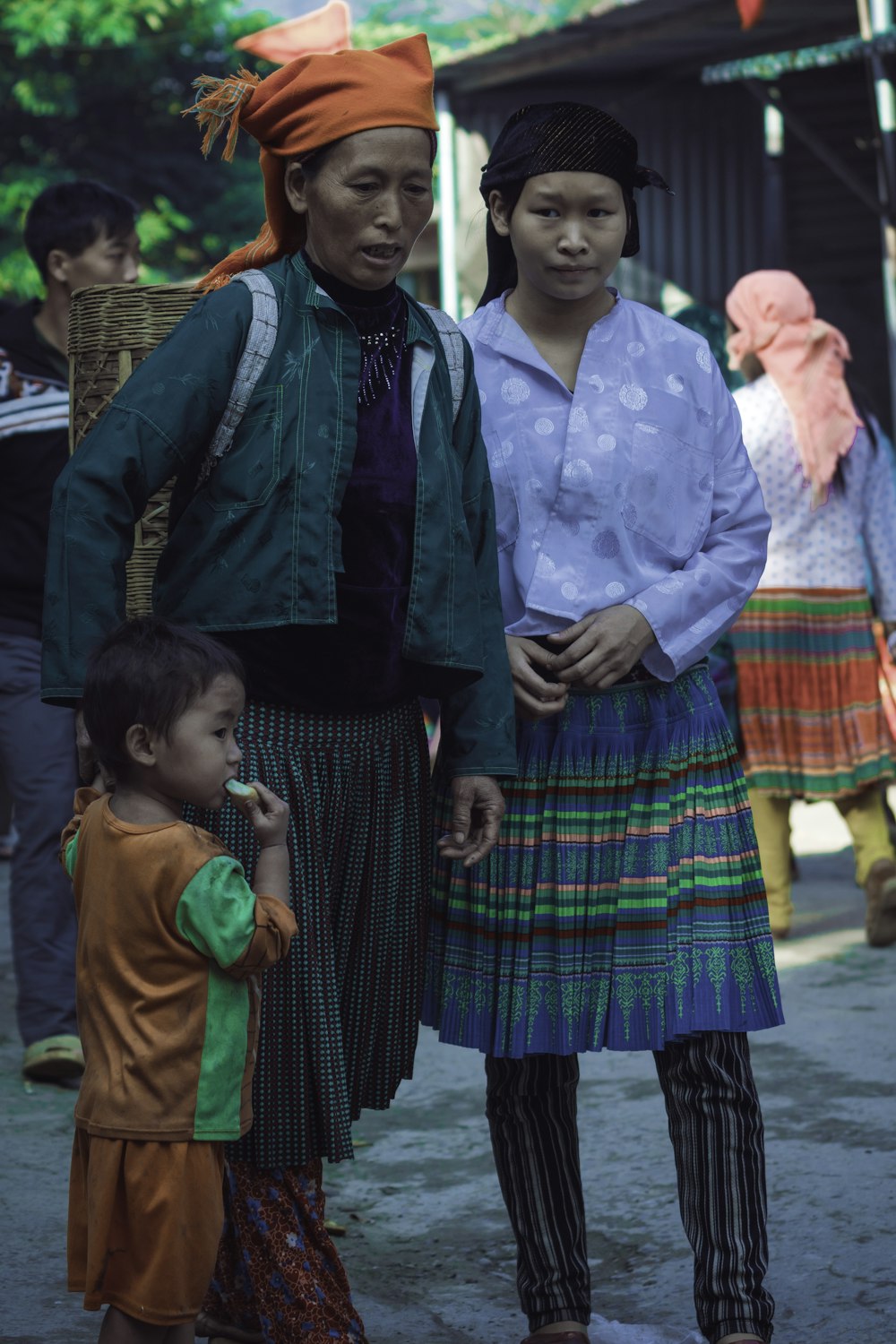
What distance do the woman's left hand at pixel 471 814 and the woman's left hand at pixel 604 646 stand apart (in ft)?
0.67

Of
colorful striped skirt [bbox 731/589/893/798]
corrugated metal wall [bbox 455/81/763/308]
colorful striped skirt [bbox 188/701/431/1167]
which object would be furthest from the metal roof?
colorful striped skirt [bbox 188/701/431/1167]

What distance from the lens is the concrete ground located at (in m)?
3.03

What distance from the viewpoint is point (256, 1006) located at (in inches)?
96.0

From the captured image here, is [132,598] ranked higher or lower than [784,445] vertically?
lower

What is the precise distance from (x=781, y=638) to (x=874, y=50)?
3.66 meters

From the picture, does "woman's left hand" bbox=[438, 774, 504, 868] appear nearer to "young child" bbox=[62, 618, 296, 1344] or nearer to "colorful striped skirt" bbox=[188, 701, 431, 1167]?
"colorful striped skirt" bbox=[188, 701, 431, 1167]

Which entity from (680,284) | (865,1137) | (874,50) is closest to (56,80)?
(680,284)

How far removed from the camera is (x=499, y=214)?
2.90m

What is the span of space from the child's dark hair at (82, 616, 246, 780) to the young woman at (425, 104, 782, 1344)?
611 millimetres

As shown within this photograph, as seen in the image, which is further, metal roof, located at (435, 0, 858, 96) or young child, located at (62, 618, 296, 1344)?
metal roof, located at (435, 0, 858, 96)

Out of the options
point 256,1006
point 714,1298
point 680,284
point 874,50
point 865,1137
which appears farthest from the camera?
point 680,284

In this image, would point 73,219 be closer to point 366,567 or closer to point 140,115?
point 366,567

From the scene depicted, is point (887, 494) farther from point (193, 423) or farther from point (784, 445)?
point (193, 423)

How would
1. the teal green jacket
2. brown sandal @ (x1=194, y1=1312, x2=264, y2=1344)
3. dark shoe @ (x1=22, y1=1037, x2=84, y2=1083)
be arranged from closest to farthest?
the teal green jacket → brown sandal @ (x1=194, y1=1312, x2=264, y2=1344) → dark shoe @ (x1=22, y1=1037, x2=84, y2=1083)
